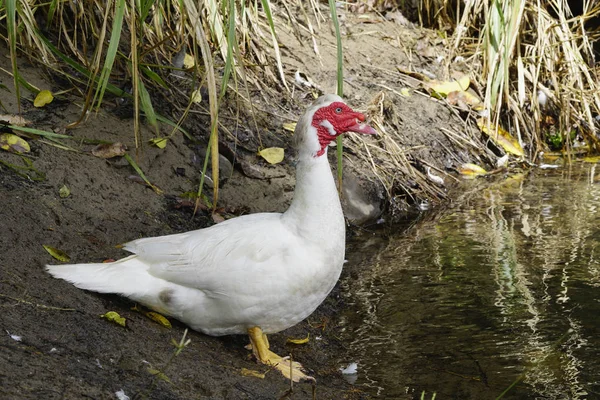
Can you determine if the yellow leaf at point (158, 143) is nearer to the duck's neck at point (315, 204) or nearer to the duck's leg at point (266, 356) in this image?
the duck's neck at point (315, 204)

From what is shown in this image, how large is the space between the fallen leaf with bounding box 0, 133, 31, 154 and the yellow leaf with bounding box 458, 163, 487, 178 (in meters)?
3.30

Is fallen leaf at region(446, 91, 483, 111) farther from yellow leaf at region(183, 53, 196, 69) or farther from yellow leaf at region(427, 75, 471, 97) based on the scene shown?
yellow leaf at region(183, 53, 196, 69)

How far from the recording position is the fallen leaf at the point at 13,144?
4.00 meters

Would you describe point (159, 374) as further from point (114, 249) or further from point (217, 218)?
point (217, 218)

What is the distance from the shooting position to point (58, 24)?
4855 millimetres

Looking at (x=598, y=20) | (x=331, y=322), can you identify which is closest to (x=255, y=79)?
(x=331, y=322)

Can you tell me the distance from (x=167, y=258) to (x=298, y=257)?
52cm

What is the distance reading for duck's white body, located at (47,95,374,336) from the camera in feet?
10.2

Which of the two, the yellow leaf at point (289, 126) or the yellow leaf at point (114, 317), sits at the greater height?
the yellow leaf at point (114, 317)

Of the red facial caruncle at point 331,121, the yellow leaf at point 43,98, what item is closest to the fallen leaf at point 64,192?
the yellow leaf at point 43,98

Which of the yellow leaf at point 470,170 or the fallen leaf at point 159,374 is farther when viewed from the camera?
the yellow leaf at point 470,170

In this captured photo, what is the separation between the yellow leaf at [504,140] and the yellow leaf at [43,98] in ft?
11.1

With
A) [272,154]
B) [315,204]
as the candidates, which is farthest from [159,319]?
[272,154]

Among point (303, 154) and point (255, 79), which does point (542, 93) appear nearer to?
point (255, 79)
